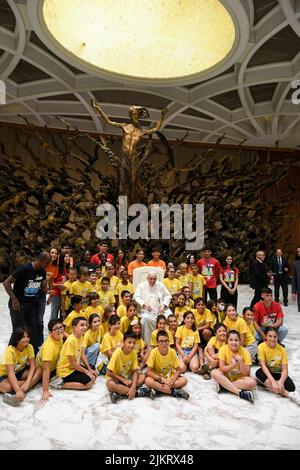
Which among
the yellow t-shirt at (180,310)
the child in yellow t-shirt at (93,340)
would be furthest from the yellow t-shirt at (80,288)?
the yellow t-shirt at (180,310)

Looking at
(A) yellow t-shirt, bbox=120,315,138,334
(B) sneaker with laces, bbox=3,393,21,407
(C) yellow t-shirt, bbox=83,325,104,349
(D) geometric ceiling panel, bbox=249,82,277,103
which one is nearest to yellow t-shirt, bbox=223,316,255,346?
(A) yellow t-shirt, bbox=120,315,138,334

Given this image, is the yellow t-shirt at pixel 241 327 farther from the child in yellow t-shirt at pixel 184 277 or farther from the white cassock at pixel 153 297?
the child in yellow t-shirt at pixel 184 277

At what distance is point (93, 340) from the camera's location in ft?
15.1

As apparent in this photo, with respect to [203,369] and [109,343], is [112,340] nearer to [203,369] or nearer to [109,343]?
[109,343]

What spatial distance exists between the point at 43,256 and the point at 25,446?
214 cm

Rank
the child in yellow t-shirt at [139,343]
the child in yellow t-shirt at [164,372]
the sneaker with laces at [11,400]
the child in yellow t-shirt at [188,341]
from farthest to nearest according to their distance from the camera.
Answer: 1. the child in yellow t-shirt at [188,341]
2. the child in yellow t-shirt at [139,343]
3. the child in yellow t-shirt at [164,372]
4. the sneaker with laces at [11,400]

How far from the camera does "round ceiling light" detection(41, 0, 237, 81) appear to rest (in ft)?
30.0

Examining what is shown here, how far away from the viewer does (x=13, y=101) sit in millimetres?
13484

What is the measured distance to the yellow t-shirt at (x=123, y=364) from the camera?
3721 millimetres

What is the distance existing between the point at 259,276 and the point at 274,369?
253 cm

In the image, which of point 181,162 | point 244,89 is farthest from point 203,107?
point 181,162

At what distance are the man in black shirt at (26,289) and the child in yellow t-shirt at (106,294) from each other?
4.43 feet

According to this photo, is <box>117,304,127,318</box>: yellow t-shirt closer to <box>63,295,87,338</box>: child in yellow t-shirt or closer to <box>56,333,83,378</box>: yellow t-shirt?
<box>63,295,87,338</box>: child in yellow t-shirt

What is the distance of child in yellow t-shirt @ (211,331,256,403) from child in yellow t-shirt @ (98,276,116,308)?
228 centimetres
